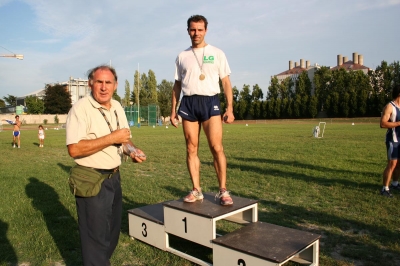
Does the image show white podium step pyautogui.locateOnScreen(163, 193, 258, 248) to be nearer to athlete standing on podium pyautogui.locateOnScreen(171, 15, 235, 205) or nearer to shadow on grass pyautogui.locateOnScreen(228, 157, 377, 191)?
athlete standing on podium pyautogui.locateOnScreen(171, 15, 235, 205)

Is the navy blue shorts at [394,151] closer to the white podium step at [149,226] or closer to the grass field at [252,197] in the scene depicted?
the grass field at [252,197]

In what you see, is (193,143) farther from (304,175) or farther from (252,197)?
(304,175)

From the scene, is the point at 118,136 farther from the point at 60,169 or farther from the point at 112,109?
the point at 60,169

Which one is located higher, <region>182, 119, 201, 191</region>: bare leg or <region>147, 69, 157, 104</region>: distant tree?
<region>147, 69, 157, 104</region>: distant tree

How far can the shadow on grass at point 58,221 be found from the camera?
4.36 metres

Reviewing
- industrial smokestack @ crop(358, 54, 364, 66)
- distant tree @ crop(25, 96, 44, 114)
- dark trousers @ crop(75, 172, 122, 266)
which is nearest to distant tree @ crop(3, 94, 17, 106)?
distant tree @ crop(25, 96, 44, 114)

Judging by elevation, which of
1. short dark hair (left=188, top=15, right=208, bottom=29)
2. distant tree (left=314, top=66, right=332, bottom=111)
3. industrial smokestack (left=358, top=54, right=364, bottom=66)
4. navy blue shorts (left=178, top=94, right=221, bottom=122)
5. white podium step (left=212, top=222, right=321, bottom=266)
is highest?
industrial smokestack (left=358, top=54, right=364, bottom=66)

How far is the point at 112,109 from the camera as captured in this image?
3270 millimetres

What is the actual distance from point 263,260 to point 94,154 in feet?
5.91

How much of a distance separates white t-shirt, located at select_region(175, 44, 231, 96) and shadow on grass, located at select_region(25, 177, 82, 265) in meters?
2.52

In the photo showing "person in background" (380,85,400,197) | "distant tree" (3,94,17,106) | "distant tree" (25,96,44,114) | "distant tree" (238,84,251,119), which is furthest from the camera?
"distant tree" (3,94,17,106)

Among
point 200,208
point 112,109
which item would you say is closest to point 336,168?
point 200,208

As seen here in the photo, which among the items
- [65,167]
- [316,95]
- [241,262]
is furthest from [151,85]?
[241,262]

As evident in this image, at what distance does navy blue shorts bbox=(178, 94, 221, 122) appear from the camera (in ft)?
14.3
